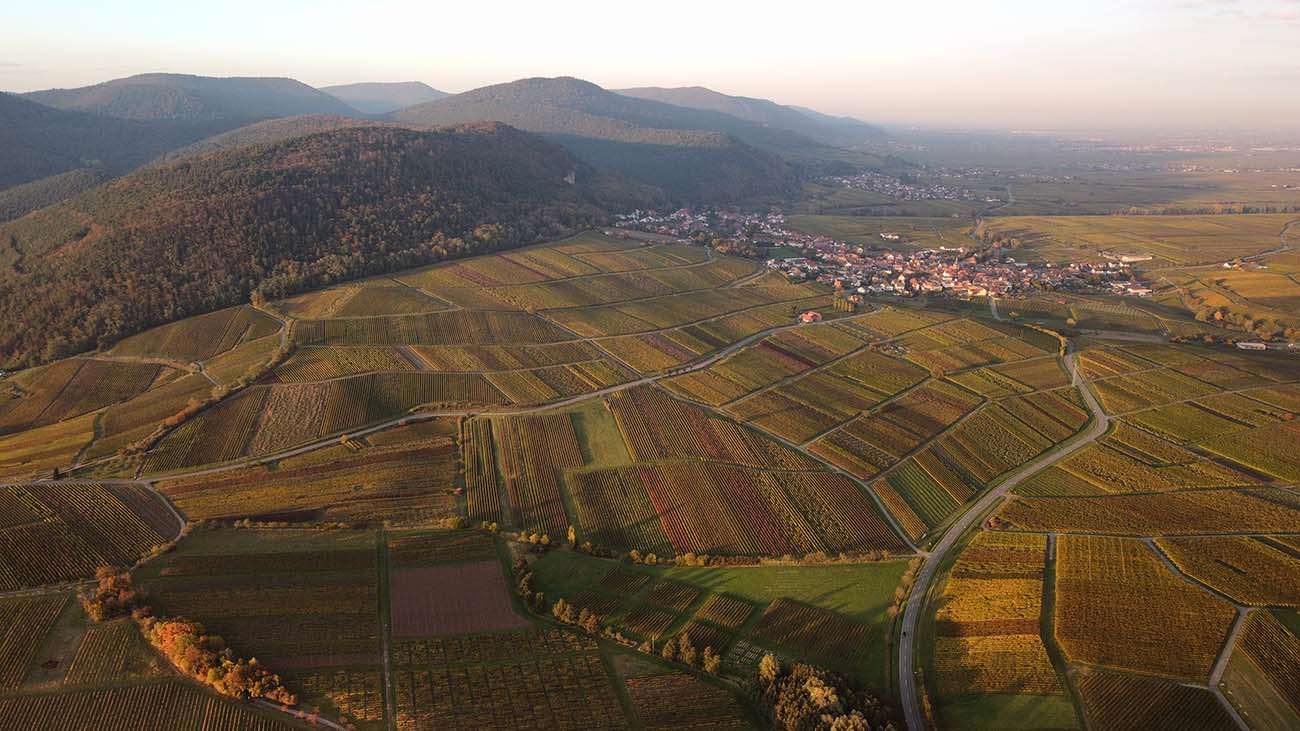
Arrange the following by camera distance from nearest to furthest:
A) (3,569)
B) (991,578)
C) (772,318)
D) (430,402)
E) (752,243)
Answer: (3,569) < (991,578) < (430,402) < (772,318) < (752,243)

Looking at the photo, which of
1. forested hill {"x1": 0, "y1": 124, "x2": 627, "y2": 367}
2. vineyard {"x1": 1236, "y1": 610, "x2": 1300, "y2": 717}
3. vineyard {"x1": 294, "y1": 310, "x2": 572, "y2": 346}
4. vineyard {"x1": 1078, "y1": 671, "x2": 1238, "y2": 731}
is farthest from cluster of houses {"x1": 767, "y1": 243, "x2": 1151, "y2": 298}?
vineyard {"x1": 1078, "y1": 671, "x2": 1238, "y2": 731}

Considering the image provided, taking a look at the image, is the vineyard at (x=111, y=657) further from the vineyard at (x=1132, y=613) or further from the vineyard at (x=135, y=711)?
the vineyard at (x=1132, y=613)

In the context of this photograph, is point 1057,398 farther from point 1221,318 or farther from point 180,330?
point 180,330

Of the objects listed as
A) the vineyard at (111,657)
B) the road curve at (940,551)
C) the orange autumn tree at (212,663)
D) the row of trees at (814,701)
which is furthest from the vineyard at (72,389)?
the road curve at (940,551)

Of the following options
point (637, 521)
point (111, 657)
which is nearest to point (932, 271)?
point (637, 521)

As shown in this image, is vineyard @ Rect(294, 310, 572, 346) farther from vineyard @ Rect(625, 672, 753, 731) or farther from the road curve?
vineyard @ Rect(625, 672, 753, 731)

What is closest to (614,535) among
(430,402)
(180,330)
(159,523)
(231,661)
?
(231,661)

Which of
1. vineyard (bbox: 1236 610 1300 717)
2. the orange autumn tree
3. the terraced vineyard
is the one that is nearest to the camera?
the orange autumn tree

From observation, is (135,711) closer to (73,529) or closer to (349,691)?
(349,691)
